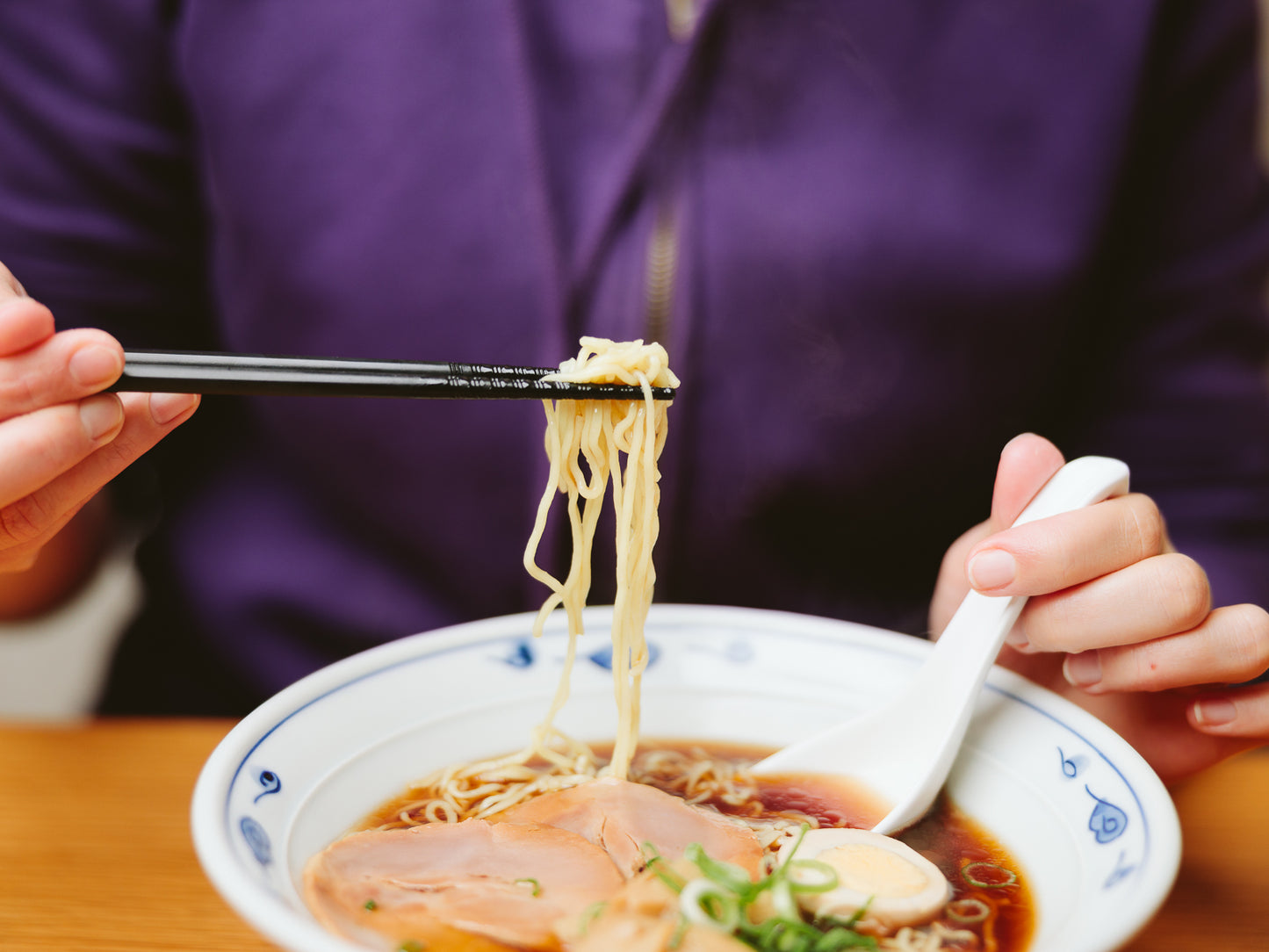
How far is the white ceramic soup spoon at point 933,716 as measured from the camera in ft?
4.02

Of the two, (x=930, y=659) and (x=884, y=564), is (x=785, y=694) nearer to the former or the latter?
(x=930, y=659)

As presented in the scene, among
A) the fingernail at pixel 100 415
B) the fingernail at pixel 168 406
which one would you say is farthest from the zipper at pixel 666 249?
the fingernail at pixel 100 415

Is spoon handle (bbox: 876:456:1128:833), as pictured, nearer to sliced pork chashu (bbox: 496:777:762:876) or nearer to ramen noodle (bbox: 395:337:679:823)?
sliced pork chashu (bbox: 496:777:762:876)

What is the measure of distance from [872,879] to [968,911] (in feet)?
0.36

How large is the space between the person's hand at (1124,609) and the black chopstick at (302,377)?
24.0 inches

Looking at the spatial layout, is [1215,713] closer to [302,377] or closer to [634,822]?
[634,822]

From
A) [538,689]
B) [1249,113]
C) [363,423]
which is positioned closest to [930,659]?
[538,689]

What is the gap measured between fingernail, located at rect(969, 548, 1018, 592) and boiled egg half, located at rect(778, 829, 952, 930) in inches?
12.9

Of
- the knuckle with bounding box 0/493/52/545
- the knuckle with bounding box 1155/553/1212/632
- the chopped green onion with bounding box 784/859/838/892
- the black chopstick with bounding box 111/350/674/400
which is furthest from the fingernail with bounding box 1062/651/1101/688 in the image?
the knuckle with bounding box 0/493/52/545

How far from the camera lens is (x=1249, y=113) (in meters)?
1.74

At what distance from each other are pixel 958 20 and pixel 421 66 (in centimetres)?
90

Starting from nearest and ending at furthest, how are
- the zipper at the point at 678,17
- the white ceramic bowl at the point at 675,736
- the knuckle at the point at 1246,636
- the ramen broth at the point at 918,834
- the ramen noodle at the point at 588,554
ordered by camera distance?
the white ceramic bowl at the point at 675,736, the ramen broth at the point at 918,834, the knuckle at the point at 1246,636, the ramen noodle at the point at 588,554, the zipper at the point at 678,17

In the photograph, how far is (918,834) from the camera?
1210 millimetres

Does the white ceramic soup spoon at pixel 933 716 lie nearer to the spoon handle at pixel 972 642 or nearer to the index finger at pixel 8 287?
the spoon handle at pixel 972 642
